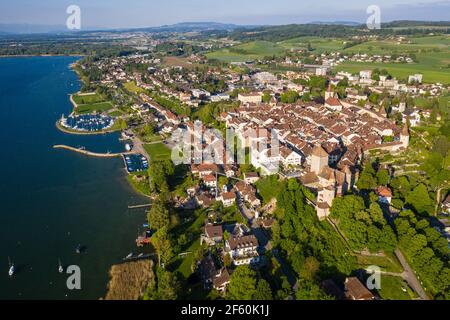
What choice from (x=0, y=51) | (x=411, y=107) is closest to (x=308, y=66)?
(x=411, y=107)

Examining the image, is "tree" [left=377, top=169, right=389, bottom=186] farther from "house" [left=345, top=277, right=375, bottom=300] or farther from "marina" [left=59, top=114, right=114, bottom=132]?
"marina" [left=59, top=114, right=114, bottom=132]

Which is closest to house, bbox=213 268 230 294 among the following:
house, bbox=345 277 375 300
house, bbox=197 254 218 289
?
house, bbox=197 254 218 289

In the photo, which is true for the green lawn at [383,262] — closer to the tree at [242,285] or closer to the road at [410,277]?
the road at [410,277]

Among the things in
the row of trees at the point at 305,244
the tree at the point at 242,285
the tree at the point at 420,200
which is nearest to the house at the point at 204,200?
the row of trees at the point at 305,244

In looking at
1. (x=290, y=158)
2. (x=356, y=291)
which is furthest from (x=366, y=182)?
(x=356, y=291)

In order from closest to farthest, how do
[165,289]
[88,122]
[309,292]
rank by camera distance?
[309,292] → [165,289] → [88,122]

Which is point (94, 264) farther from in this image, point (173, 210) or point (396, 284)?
point (396, 284)

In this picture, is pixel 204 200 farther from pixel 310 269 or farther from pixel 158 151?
pixel 158 151
